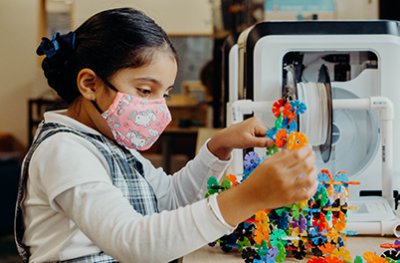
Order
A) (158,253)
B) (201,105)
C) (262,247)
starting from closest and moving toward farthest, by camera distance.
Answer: (158,253) < (262,247) < (201,105)

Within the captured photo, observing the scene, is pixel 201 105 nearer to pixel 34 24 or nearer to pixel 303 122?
pixel 34 24

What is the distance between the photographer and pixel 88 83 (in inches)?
42.3

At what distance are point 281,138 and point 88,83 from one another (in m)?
0.36

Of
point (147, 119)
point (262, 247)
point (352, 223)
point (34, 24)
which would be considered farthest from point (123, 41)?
point (34, 24)

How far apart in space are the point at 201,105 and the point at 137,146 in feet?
16.8

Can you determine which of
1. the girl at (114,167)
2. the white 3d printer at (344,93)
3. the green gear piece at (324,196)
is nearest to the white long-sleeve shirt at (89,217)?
the girl at (114,167)

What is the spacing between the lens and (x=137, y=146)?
1.09 m

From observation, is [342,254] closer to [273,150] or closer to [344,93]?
[273,150]

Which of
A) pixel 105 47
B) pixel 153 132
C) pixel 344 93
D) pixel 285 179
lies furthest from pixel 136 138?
pixel 344 93

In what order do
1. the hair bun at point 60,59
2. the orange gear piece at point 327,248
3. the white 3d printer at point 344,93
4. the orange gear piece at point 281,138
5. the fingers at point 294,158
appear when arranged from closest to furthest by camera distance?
1. the fingers at point 294,158
2. the orange gear piece at point 281,138
3. the orange gear piece at point 327,248
4. the hair bun at point 60,59
5. the white 3d printer at point 344,93

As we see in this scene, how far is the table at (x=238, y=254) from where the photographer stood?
41.9 inches

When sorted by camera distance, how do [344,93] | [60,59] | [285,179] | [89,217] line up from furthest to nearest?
[344,93] < [60,59] < [89,217] < [285,179]

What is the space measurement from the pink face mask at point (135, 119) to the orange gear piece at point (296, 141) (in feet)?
0.87

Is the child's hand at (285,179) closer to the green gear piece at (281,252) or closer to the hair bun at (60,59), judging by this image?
the green gear piece at (281,252)
